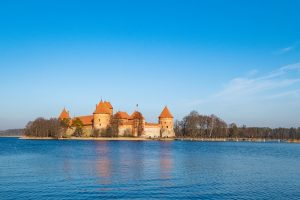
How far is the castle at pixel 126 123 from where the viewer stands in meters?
95.8

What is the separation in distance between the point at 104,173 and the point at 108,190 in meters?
5.50

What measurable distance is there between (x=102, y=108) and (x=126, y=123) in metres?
7.76

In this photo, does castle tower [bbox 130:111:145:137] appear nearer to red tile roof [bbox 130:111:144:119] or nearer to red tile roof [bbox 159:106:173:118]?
red tile roof [bbox 130:111:144:119]

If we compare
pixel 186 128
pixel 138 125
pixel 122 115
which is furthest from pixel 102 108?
pixel 186 128

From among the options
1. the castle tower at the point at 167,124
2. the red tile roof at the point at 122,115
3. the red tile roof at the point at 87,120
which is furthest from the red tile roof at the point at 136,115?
the red tile roof at the point at 87,120

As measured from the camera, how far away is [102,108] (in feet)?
327

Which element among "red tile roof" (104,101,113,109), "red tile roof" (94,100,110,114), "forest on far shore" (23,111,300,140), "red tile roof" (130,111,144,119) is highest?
"red tile roof" (104,101,113,109)

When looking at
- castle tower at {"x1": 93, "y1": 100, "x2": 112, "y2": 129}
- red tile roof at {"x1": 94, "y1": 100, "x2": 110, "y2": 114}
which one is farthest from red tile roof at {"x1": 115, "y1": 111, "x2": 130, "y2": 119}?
red tile roof at {"x1": 94, "y1": 100, "x2": 110, "y2": 114}

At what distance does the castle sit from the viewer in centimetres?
9575

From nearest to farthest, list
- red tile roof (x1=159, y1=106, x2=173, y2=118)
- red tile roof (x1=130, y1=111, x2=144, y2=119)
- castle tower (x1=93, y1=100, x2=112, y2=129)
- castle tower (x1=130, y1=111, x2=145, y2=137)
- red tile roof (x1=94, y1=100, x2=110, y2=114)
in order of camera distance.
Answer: castle tower (x1=130, y1=111, x2=145, y2=137), red tile roof (x1=130, y1=111, x2=144, y2=119), castle tower (x1=93, y1=100, x2=112, y2=129), red tile roof (x1=94, y1=100, x2=110, y2=114), red tile roof (x1=159, y1=106, x2=173, y2=118)

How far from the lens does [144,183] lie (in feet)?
61.6

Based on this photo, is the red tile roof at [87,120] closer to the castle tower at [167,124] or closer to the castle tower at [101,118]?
the castle tower at [101,118]

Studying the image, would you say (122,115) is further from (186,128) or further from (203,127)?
(203,127)

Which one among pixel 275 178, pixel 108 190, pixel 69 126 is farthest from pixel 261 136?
pixel 108 190
